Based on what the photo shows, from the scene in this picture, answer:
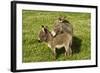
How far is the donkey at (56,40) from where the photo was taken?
1.83 m

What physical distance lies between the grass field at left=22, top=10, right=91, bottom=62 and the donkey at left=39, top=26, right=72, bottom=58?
0.03 m

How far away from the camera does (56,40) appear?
1865mm

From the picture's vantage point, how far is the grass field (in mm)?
1764

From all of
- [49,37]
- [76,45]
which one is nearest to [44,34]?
[49,37]

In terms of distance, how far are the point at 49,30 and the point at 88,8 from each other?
1.35 ft

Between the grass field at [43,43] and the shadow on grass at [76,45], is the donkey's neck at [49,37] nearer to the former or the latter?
the grass field at [43,43]

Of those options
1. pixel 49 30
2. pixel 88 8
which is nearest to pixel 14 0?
pixel 49 30

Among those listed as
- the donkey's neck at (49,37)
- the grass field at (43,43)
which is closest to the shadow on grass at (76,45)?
the grass field at (43,43)

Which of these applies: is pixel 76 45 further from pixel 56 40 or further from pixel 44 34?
pixel 44 34

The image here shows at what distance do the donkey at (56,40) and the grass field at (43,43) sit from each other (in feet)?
0.11

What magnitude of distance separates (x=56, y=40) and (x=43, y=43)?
0.12 m

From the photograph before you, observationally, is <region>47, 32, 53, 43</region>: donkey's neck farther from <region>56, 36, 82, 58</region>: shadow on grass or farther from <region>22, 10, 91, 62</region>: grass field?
<region>56, 36, 82, 58</region>: shadow on grass

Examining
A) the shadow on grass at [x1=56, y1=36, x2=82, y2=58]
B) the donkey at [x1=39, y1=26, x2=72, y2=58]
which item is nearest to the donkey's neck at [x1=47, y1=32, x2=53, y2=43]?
the donkey at [x1=39, y1=26, x2=72, y2=58]

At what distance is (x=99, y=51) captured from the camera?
6.73ft
